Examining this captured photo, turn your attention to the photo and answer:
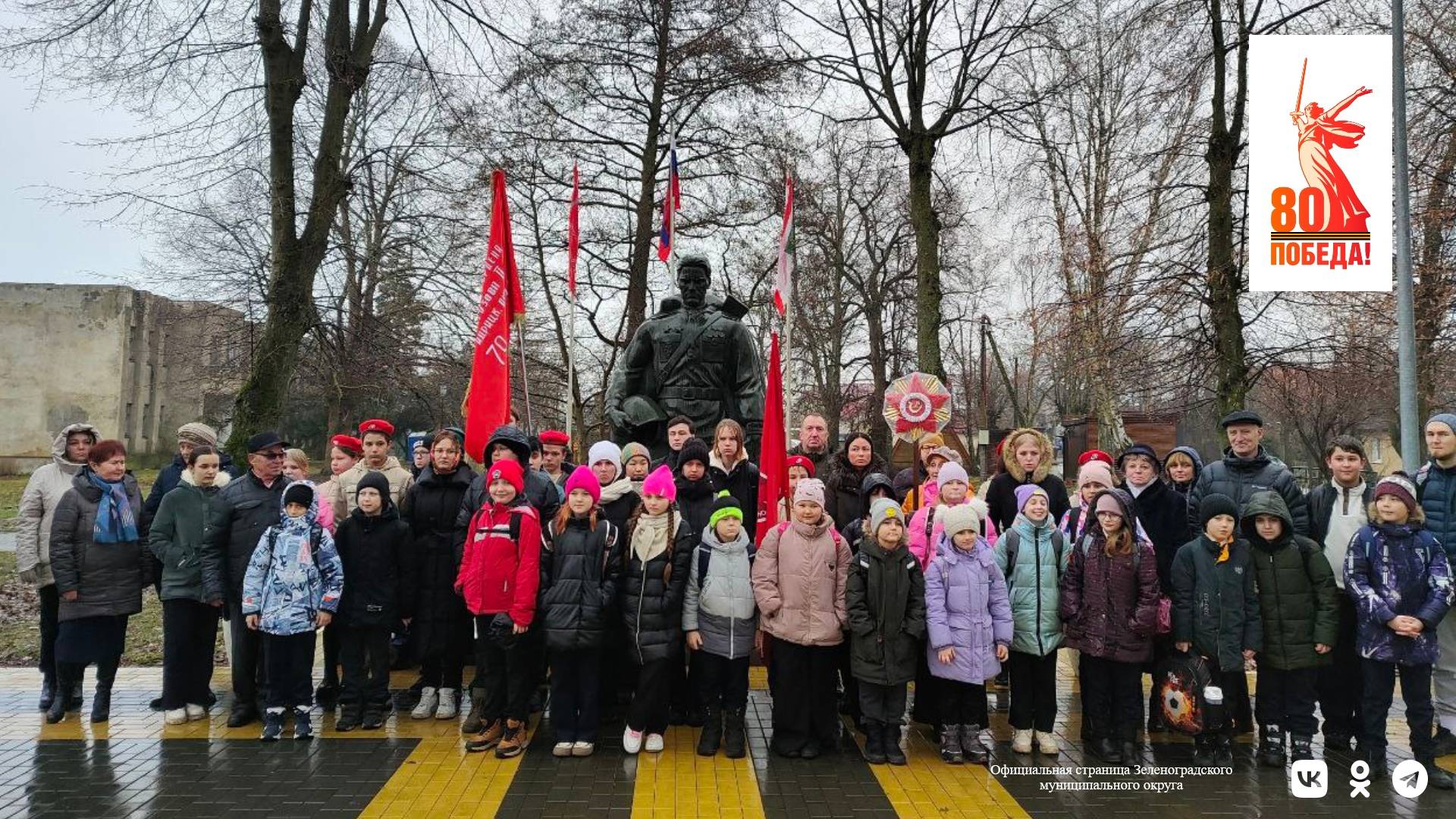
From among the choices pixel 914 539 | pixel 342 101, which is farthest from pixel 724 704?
pixel 342 101

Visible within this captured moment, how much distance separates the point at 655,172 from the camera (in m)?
16.8

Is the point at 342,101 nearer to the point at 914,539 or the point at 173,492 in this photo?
the point at 173,492

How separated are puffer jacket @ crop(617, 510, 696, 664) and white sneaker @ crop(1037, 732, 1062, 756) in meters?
2.31

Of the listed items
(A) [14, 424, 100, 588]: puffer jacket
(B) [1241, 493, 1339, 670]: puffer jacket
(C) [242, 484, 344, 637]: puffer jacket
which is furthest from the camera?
(A) [14, 424, 100, 588]: puffer jacket

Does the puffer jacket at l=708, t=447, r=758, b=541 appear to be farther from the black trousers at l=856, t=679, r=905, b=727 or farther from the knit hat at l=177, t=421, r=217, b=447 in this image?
the knit hat at l=177, t=421, r=217, b=447

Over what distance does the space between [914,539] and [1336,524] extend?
8.80 ft

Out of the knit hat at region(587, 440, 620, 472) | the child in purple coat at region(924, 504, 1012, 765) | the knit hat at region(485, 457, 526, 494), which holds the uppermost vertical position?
the knit hat at region(587, 440, 620, 472)

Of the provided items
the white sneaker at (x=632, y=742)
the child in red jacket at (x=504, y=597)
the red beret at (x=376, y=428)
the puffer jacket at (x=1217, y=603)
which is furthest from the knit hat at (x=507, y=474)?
the puffer jacket at (x=1217, y=603)

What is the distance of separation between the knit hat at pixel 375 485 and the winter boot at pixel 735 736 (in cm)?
264

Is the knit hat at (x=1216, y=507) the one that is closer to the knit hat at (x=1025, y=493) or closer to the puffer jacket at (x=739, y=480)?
the knit hat at (x=1025, y=493)

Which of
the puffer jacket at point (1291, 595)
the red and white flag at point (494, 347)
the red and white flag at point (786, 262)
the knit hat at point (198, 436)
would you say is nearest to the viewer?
the puffer jacket at point (1291, 595)

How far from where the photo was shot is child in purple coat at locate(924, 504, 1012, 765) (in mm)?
5004

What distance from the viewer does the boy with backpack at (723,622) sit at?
5141 millimetres

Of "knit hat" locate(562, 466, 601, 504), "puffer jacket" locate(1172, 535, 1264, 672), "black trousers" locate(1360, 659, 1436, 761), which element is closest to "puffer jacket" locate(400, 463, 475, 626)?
"knit hat" locate(562, 466, 601, 504)
